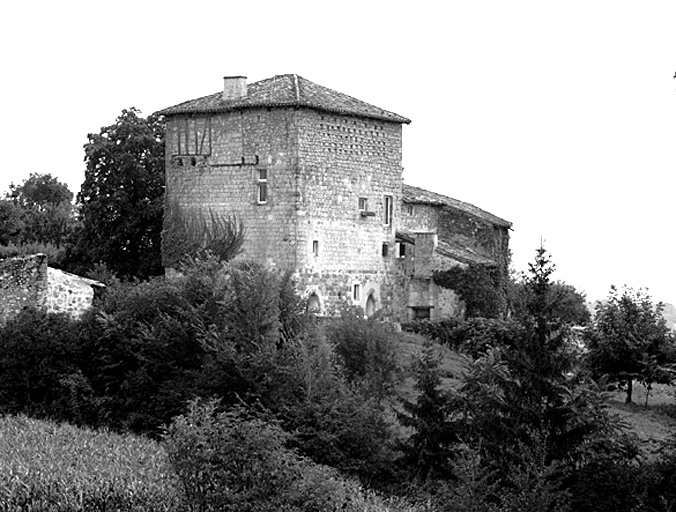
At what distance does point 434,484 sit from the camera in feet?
104

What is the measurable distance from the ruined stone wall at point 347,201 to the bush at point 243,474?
75.1 ft

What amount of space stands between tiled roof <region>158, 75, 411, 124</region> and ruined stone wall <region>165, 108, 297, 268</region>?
1.24ft

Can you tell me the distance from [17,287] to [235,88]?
48.4 ft

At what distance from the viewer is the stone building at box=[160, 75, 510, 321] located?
2015 inches

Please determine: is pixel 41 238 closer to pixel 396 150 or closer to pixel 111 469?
pixel 396 150

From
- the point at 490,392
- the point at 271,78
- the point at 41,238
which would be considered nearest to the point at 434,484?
the point at 490,392

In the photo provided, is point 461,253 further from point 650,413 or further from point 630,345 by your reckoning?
point 650,413

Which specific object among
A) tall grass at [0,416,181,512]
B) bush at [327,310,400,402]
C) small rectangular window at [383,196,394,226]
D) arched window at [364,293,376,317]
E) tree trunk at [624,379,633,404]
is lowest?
tall grass at [0,416,181,512]

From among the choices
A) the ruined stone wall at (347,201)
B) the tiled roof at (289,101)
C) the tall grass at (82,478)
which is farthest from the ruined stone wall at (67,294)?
the tiled roof at (289,101)

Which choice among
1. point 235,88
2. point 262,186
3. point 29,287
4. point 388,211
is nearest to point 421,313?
point 388,211

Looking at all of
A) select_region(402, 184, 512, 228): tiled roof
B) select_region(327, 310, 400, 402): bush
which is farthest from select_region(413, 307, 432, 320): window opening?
select_region(327, 310, 400, 402): bush

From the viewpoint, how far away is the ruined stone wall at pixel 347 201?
51.4 metres

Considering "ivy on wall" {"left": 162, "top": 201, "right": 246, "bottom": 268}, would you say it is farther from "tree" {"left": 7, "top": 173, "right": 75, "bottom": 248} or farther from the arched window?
"tree" {"left": 7, "top": 173, "right": 75, "bottom": 248}

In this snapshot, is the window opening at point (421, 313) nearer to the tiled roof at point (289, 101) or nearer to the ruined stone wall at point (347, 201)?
the ruined stone wall at point (347, 201)
